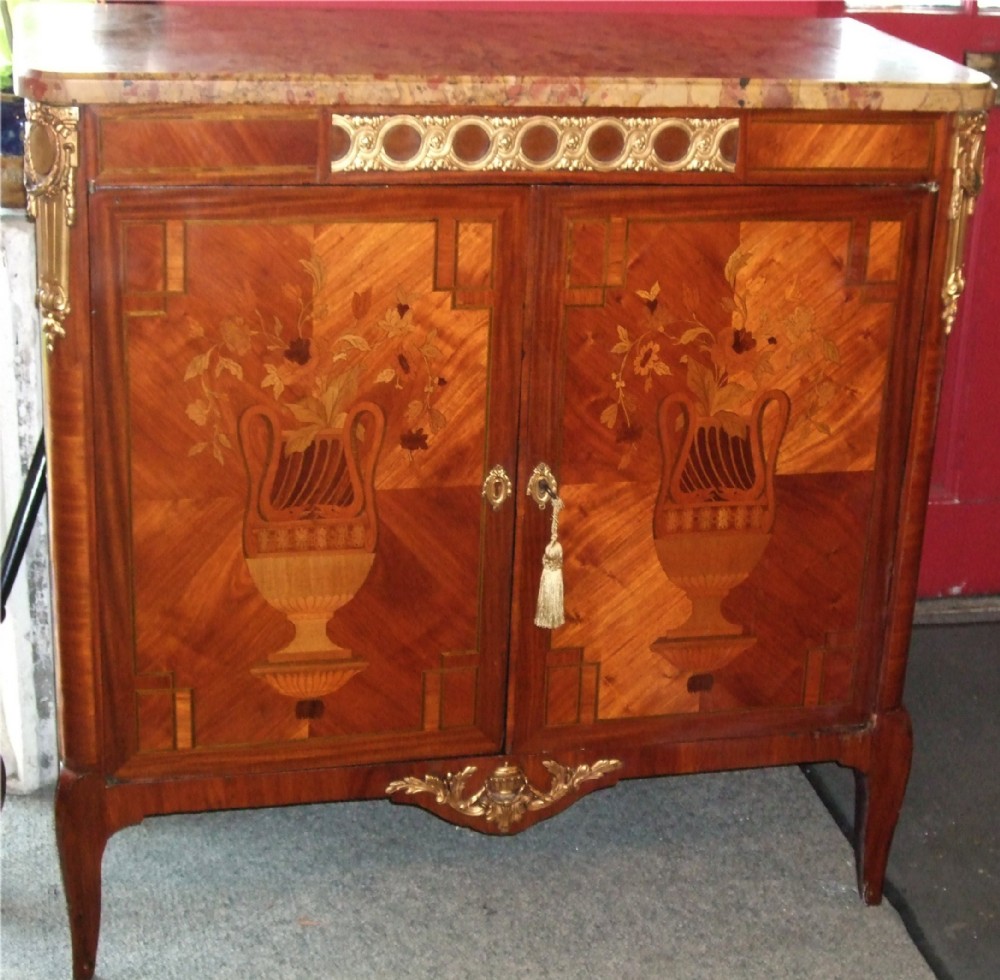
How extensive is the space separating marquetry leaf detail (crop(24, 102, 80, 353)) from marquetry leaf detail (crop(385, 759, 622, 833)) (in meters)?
0.72

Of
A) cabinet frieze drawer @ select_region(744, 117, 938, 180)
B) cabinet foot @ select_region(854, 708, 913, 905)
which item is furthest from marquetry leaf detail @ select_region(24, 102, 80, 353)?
cabinet foot @ select_region(854, 708, 913, 905)

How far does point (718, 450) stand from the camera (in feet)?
6.21

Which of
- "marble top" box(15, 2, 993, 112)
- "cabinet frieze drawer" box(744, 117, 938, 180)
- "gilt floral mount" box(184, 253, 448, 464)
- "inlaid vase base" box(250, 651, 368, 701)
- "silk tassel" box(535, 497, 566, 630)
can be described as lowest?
"inlaid vase base" box(250, 651, 368, 701)

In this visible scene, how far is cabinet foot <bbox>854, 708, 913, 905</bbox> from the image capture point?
2.08m

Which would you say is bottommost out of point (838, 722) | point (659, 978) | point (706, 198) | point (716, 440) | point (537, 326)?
point (659, 978)

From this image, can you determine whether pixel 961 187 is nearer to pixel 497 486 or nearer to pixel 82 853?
pixel 497 486

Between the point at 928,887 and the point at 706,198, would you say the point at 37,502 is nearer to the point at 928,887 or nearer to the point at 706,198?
the point at 706,198

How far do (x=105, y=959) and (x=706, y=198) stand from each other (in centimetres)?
119

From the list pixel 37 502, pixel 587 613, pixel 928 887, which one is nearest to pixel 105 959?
pixel 37 502

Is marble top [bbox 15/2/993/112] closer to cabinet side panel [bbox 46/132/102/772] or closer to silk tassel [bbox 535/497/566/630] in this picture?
cabinet side panel [bbox 46/132/102/772]

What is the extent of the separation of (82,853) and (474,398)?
2.36 feet

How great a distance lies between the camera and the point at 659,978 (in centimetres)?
201

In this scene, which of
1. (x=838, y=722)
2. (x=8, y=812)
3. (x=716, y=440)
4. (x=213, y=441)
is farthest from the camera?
(x=8, y=812)

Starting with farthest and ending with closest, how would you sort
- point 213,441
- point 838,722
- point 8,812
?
1. point 8,812
2. point 838,722
3. point 213,441
